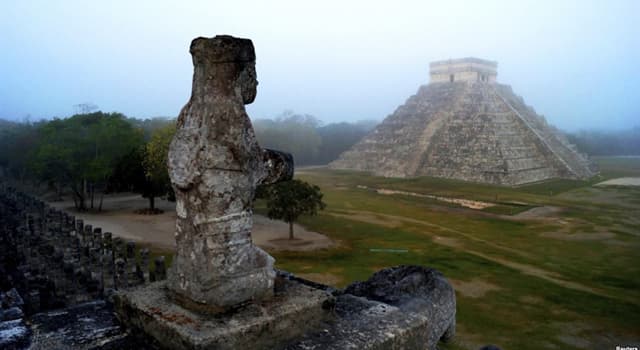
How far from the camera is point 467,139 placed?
168ft

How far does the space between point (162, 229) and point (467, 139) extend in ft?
122

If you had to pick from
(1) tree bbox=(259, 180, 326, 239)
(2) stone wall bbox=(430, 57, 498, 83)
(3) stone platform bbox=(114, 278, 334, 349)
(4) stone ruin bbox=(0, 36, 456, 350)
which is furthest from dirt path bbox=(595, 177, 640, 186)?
(3) stone platform bbox=(114, 278, 334, 349)

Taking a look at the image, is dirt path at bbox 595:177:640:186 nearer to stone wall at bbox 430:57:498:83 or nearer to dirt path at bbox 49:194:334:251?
stone wall at bbox 430:57:498:83

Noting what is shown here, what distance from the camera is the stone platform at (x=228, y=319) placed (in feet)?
9.26

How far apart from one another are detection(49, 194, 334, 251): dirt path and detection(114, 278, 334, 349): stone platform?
598 inches

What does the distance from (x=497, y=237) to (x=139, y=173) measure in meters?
19.2

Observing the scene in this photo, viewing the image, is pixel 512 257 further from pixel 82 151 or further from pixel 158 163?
pixel 82 151

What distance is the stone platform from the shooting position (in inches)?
111

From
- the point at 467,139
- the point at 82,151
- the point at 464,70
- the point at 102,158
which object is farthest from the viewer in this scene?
the point at 464,70

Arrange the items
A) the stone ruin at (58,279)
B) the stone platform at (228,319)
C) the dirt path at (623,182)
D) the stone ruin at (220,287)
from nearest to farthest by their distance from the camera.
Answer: the stone platform at (228,319) → the stone ruin at (220,287) → the stone ruin at (58,279) → the dirt path at (623,182)

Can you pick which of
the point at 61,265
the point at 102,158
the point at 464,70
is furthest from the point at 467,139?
the point at 61,265

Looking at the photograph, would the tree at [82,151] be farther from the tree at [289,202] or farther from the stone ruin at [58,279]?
the tree at [289,202]

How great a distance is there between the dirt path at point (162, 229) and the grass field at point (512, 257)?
1.07m

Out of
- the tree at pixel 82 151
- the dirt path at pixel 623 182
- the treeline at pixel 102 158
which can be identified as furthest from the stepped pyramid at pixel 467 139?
the treeline at pixel 102 158
